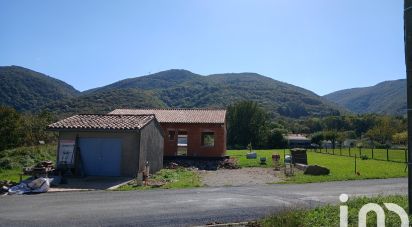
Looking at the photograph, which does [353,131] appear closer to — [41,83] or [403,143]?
[403,143]

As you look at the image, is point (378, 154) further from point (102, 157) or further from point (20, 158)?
point (20, 158)

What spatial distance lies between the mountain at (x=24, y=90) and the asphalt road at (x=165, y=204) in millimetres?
84225

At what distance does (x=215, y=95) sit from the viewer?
156 meters

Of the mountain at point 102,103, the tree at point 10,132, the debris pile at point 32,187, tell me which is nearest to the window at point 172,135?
the tree at point 10,132

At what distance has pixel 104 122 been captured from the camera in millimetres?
23078

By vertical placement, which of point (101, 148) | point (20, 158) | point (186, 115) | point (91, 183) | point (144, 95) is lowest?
point (91, 183)

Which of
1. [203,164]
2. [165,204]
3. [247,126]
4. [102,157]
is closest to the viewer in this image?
[165,204]

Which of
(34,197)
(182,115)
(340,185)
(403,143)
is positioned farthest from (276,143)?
(34,197)

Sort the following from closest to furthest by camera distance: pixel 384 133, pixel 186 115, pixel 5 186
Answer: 1. pixel 5 186
2. pixel 186 115
3. pixel 384 133

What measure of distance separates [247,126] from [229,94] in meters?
85.6

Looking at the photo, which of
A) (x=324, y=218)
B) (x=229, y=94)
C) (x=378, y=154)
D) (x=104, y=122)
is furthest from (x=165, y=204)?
(x=229, y=94)

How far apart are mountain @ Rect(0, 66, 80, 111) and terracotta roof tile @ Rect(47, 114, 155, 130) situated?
7448 cm

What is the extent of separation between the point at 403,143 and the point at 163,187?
211ft

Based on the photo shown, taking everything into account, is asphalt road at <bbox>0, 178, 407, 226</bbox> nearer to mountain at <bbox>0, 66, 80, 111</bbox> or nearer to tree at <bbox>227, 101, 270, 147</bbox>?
tree at <bbox>227, 101, 270, 147</bbox>
